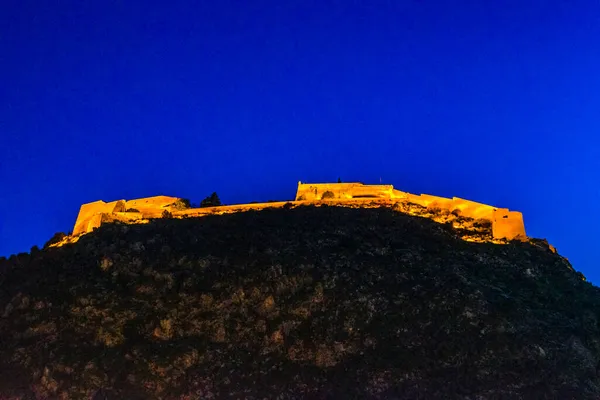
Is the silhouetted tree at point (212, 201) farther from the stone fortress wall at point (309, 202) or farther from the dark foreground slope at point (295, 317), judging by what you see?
the dark foreground slope at point (295, 317)

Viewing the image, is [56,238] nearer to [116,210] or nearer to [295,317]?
[116,210]

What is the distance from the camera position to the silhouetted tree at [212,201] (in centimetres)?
8319

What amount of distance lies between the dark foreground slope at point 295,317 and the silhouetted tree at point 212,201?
67.4ft

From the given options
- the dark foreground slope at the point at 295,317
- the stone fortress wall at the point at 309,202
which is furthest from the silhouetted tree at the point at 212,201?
the dark foreground slope at the point at 295,317

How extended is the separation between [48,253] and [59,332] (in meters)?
14.7

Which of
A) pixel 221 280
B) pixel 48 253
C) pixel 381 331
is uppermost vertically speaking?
pixel 48 253

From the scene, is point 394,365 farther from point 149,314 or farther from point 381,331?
point 149,314

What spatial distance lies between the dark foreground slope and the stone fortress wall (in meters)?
9.97

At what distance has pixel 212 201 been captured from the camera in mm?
85000

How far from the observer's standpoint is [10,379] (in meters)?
45.1

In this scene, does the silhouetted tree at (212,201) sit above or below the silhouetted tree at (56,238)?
above

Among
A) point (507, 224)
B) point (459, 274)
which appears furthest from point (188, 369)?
point (507, 224)

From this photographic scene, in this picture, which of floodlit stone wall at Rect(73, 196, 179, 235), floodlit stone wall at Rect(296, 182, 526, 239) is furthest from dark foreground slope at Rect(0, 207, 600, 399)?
floodlit stone wall at Rect(73, 196, 179, 235)

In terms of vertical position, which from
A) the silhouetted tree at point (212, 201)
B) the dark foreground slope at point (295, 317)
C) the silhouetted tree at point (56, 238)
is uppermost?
the silhouetted tree at point (212, 201)
